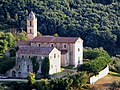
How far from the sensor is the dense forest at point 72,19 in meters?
118

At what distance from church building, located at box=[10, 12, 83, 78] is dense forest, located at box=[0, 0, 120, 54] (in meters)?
29.5

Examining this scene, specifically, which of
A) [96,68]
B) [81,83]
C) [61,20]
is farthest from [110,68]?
[61,20]

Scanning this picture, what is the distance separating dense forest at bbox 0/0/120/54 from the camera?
4649 inches

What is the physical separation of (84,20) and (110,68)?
37.6 m

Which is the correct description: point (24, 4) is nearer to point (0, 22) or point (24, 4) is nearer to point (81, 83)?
point (0, 22)

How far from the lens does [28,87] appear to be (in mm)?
74000

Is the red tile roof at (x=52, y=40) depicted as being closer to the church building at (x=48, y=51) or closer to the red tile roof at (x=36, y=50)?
the church building at (x=48, y=51)

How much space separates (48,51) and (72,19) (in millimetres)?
47075

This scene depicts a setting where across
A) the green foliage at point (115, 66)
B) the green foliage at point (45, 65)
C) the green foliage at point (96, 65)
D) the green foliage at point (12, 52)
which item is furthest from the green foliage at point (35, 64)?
the green foliage at point (115, 66)

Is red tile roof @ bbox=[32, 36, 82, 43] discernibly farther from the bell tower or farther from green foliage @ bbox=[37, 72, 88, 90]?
green foliage @ bbox=[37, 72, 88, 90]

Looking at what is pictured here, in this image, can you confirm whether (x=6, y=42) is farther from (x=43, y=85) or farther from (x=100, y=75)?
(x=43, y=85)

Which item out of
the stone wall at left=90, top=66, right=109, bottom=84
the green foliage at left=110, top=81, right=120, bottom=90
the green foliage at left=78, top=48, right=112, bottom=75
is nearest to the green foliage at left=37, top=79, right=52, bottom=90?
the green foliage at left=78, top=48, right=112, bottom=75

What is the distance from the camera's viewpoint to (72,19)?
125 meters

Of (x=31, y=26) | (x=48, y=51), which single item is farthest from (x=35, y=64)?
(x=31, y=26)
